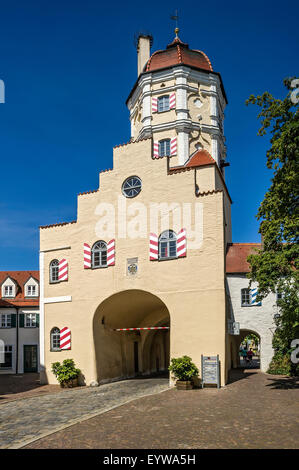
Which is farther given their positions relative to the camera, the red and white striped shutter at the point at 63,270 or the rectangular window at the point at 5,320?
the rectangular window at the point at 5,320

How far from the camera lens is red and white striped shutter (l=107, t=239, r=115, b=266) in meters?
22.7

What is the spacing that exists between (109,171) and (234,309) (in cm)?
1017

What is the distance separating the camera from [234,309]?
83.4 ft

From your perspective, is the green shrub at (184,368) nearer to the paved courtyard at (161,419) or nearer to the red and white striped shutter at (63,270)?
the paved courtyard at (161,419)

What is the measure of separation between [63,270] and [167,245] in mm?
6105

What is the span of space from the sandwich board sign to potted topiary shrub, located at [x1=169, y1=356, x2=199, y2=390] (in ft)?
1.29

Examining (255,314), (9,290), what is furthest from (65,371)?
(9,290)

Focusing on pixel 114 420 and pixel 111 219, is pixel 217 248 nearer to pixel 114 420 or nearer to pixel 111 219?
pixel 111 219

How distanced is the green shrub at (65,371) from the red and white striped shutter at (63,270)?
4.25m

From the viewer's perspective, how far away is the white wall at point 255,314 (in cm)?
2505

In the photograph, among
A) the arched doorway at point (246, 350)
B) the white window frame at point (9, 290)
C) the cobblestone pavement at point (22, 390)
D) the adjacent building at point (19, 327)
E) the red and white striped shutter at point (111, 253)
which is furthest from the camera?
the white window frame at point (9, 290)

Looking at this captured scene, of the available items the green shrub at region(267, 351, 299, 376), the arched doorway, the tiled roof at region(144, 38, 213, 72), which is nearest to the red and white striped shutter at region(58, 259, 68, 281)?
the arched doorway

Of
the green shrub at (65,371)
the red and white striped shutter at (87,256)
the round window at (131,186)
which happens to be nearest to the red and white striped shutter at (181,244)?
the round window at (131,186)

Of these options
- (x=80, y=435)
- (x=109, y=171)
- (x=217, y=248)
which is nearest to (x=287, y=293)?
(x=217, y=248)
